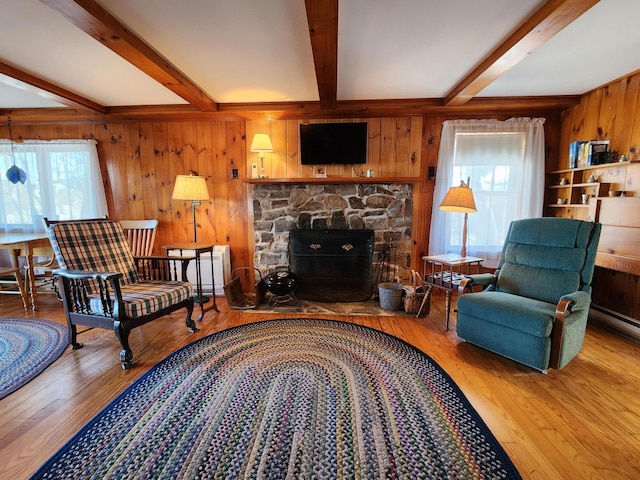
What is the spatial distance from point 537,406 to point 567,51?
2484 millimetres

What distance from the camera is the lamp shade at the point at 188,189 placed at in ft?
9.91

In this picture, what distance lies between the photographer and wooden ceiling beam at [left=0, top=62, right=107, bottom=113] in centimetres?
246

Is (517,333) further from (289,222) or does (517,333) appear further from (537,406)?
(289,222)

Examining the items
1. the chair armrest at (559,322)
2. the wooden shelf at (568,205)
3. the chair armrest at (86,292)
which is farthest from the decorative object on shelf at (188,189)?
the wooden shelf at (568,205)

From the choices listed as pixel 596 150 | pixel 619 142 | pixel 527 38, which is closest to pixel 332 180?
pixel 527 38

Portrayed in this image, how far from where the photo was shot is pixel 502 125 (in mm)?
3330

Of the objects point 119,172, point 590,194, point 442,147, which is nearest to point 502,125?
point 442,147

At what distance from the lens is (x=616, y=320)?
265cm

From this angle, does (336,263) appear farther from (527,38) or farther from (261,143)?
(527,38)

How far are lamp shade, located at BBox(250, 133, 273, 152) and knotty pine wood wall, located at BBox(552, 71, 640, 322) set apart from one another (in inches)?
131

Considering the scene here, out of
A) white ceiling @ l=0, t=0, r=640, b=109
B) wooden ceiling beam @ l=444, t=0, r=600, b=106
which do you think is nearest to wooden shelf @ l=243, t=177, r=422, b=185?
white ceiling @ l=0, t=0, r=640, b=109

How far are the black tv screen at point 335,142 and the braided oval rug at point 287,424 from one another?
2190mm

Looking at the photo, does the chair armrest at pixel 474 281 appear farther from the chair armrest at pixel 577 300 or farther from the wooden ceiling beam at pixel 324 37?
the wooden ceiling beam at pixel 324 37

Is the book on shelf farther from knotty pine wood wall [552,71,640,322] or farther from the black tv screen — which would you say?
the black tv screen
